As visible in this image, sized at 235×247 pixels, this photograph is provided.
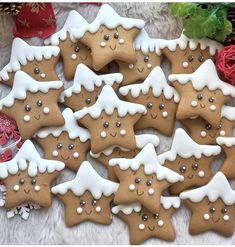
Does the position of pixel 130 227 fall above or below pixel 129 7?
below

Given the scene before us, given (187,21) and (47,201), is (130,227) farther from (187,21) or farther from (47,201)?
(187,21)

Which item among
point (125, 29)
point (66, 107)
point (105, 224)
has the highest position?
point (125, 29)

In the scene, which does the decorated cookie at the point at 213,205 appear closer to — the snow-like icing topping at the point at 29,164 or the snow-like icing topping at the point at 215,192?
the snow-like icing topping at the point at 215,192

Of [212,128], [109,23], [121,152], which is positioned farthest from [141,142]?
[109,23]

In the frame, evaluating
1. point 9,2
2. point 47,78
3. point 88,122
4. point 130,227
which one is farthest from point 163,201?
point 9,2

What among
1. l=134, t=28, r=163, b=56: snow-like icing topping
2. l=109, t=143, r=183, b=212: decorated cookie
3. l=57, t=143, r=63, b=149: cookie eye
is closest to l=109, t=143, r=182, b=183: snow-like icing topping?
l=109, t=143, r=183, b=212: decorated cookie

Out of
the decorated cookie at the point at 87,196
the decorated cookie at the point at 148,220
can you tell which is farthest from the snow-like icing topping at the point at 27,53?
the decorated cookie at the point at 148,220

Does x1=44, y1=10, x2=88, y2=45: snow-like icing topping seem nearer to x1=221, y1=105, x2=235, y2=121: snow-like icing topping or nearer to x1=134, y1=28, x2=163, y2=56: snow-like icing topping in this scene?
x1=134, y1=28, x2=163, y2=56: snow-like icing topping

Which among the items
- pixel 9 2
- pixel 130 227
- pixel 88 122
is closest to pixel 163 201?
pixel 130 227
